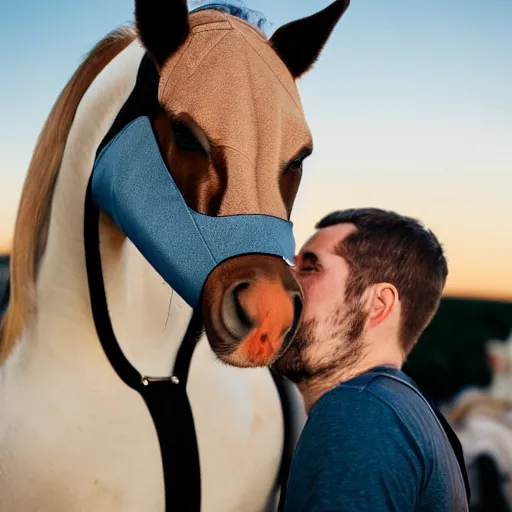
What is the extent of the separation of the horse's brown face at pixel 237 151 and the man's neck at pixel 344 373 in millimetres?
243

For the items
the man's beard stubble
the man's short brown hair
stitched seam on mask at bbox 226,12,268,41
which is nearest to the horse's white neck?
stitched seam on mask at bbox 226,12,268,41

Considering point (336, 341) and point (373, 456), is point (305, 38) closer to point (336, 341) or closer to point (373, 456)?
point (336, 341)

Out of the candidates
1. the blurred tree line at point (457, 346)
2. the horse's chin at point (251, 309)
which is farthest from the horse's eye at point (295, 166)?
the blurred tree line at point (457, 346)

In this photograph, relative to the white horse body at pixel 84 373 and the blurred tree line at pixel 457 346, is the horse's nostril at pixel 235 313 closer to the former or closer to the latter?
the white horse body at pixel 84 373

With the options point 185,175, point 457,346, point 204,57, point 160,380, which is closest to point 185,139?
point 185,175

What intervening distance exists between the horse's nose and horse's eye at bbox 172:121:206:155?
0.28m

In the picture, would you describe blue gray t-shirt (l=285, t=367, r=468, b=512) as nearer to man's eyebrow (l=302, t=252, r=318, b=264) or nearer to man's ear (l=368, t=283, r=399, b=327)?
man's ear (l=368, t=283, r=399, b=327)

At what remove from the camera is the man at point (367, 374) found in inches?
40.6

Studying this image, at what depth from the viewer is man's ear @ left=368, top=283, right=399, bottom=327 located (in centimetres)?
139

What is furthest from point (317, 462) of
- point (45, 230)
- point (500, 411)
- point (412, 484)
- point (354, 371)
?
point (500, 411)

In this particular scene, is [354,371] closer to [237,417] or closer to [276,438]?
[237,417]

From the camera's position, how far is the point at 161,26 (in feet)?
4.42

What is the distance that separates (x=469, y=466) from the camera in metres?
3.45

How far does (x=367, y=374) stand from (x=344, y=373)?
186mm
